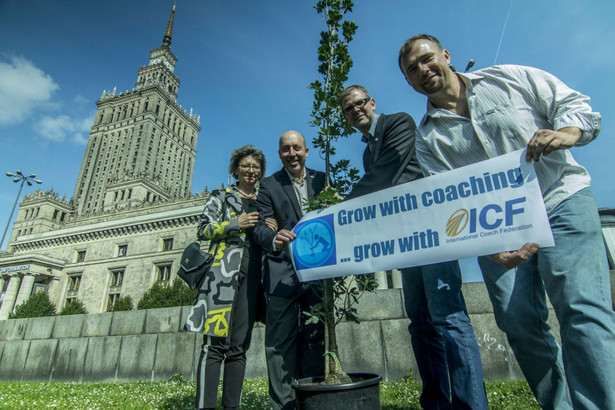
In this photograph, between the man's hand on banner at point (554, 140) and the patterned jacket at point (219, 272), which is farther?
the patterned jacket at point (219, 272)

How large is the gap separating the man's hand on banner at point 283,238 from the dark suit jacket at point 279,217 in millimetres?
82

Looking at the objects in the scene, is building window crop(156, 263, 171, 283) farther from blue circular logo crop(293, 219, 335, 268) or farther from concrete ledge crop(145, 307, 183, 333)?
blue circular logo crop(293, 219, 335, 268)

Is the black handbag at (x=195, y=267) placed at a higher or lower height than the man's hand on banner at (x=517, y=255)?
higher

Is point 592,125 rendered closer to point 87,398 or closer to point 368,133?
point 368,133

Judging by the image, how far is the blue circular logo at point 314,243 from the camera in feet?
7.87

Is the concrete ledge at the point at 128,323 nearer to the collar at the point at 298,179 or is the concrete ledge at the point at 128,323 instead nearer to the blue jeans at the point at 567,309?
the collar at the point at 298,179

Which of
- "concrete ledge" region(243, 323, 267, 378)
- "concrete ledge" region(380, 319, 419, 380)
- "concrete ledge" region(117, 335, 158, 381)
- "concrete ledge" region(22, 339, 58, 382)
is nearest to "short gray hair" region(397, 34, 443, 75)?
"concrete ledge" region(380, 319, 419, 380)

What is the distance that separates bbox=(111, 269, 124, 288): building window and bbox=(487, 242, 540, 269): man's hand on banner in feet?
150

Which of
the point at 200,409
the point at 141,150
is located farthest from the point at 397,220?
the point at 141,150

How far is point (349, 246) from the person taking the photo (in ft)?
7.53

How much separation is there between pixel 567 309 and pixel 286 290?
1.82 meters

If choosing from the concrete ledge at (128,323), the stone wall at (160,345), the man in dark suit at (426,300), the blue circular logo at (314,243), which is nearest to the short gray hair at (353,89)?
the man in dark suit at (426,300)

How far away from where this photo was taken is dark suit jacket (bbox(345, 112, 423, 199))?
7.86 ft

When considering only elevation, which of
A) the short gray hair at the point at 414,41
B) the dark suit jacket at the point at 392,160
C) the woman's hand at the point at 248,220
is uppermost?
the short gray hair at the point at 414,41
